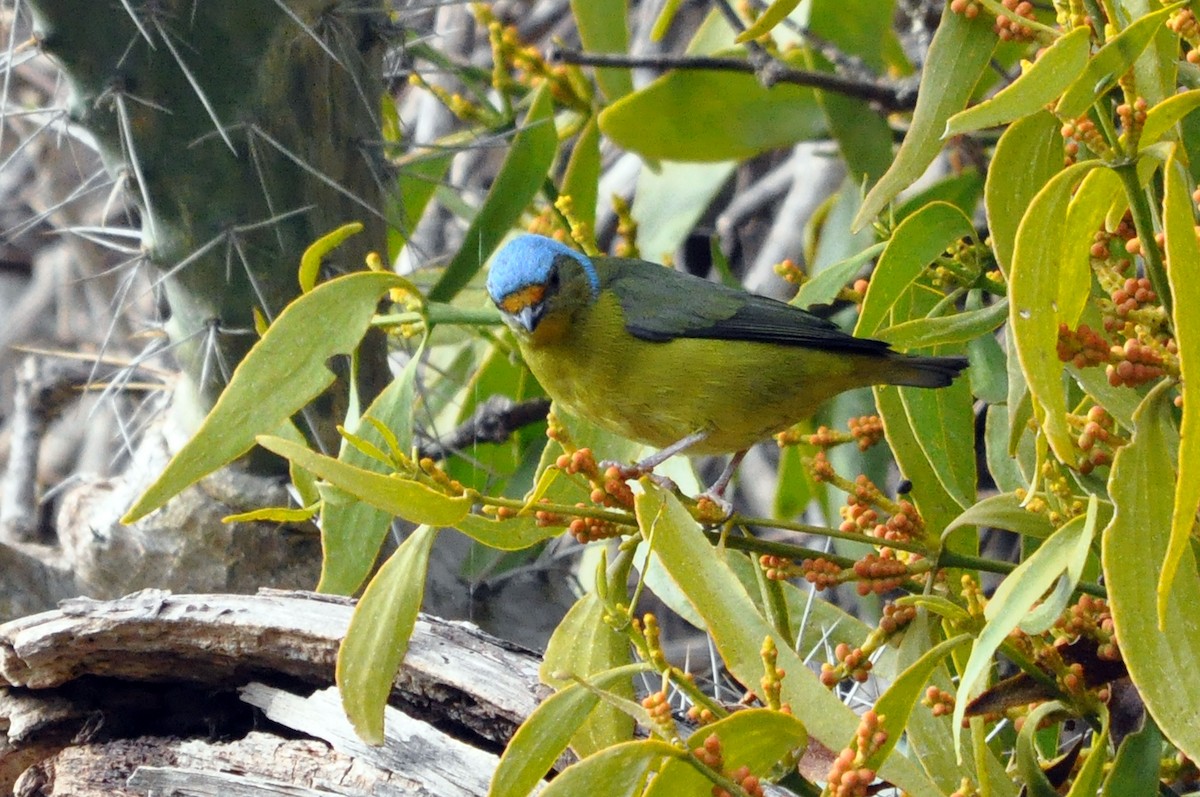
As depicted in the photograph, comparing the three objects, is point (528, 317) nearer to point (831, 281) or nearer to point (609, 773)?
point (831, 281)

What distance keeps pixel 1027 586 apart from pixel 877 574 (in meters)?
0.28

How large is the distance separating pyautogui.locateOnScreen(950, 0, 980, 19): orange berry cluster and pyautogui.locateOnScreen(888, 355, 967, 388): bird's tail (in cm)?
49

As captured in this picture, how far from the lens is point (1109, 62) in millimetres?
1242

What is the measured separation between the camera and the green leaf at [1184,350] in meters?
1.11

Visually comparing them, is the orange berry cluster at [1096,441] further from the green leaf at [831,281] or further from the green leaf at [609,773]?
the green leaf at [609,773]

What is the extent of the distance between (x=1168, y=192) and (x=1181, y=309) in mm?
103

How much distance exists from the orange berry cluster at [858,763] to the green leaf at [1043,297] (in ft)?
0.99

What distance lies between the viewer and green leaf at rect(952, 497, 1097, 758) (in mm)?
1211

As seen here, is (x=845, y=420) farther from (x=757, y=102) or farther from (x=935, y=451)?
(x=935, y=451)

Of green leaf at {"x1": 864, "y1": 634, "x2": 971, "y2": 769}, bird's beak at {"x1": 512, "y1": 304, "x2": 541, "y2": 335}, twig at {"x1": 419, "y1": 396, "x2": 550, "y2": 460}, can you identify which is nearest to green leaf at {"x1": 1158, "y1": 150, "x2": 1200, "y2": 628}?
green leaf at {"x1": 864, "y1": 634, "x2": 971, "y2": 769}

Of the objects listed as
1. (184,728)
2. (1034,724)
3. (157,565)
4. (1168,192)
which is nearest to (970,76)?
(1168,192)

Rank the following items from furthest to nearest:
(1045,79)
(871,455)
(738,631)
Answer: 1. (871,455)
2. (738,631)
3. (1045,79)

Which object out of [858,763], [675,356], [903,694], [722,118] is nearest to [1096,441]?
[903,694]

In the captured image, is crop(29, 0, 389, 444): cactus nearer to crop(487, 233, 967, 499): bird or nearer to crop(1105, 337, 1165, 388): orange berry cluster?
crop(487, 233, 967, 499): bird
